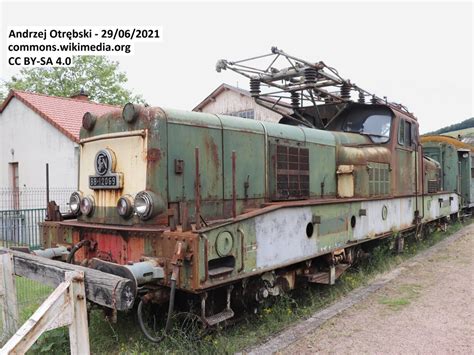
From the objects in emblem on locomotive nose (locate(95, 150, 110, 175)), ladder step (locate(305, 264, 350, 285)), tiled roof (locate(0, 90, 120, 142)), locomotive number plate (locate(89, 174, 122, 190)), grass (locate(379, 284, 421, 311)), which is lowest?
grass (locate(379, 284, 421, 311))

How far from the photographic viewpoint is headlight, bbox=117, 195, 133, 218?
438 centimetres

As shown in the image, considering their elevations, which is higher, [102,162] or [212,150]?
[212,150]

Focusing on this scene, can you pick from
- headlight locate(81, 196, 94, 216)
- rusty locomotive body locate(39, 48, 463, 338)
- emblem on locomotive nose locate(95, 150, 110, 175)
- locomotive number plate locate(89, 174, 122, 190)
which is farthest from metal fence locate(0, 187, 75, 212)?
emblem on locomotive nose locate(95, 150, 110, 175)

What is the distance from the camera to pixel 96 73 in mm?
32031

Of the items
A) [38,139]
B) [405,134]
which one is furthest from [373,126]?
[38,139]

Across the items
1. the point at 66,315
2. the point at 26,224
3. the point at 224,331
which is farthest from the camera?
the point at 26,224

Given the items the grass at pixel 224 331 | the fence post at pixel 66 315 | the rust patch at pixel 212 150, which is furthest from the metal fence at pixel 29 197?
the fence post at pixel 66 315

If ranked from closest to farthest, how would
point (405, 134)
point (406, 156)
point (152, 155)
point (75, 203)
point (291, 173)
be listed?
point (152, 155), point (75, 203), point (291, 173), point (405, 134), point (406, 156)

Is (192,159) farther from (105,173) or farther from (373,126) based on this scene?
(373,126)

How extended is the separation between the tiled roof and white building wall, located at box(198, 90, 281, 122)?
858cm

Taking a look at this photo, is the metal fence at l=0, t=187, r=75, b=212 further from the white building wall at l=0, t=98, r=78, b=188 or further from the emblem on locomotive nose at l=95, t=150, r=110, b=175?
the emblem on locomotive nose at l=95, t=150, r=110, b=175

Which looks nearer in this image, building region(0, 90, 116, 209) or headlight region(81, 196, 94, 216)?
headlight region(81, 196, 94, 216)

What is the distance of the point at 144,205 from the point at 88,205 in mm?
1070

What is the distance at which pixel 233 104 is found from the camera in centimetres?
2502
